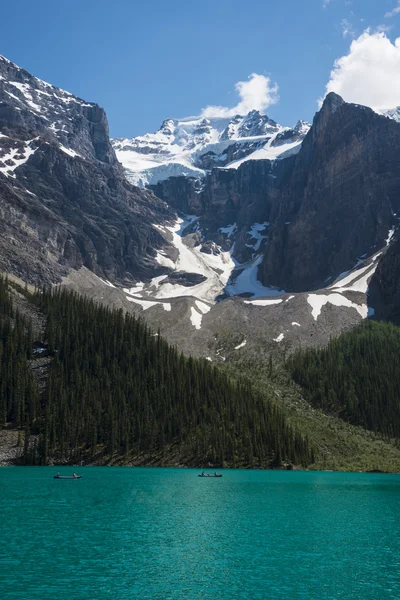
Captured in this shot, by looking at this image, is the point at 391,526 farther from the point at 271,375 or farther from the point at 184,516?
the point at 271,375

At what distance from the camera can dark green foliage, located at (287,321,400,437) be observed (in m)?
148

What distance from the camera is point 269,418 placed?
126m

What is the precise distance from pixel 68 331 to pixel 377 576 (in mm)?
120791

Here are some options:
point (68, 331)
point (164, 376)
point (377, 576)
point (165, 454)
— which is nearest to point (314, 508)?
point (377, 576)

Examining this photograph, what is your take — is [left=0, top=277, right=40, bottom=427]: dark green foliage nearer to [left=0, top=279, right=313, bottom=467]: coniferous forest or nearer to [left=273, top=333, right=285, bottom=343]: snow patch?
[left=0, top=279, right=313, bottom=467]: coniferous forest

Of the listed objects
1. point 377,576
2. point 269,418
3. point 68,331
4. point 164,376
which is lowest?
point 377,576

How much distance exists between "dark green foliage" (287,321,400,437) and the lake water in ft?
242

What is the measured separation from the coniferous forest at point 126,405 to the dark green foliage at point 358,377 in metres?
22.6

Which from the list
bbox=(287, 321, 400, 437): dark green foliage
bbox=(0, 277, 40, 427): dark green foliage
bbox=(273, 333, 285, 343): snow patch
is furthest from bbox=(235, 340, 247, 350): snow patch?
bbox=(0, 277, 40, 427): dark green foliage

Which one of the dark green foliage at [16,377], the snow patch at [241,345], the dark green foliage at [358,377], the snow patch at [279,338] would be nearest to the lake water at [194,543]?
the dark green foliage at [16,377]

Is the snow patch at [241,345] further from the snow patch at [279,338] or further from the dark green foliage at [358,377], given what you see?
the dark green foliage at [358,377]

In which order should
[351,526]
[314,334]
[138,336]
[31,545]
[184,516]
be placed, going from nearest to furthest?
[31,545] → [351,526] → [184,516] → [138,336] → [314,334]

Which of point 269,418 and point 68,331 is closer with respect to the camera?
point 269,418

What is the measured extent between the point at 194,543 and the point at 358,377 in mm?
126715
